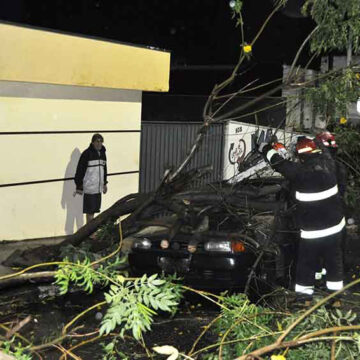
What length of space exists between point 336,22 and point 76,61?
3.76 m

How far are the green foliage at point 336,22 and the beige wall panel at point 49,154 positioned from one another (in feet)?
14.1

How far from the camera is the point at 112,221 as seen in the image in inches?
296

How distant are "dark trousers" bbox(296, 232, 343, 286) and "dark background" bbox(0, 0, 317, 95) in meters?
5.46

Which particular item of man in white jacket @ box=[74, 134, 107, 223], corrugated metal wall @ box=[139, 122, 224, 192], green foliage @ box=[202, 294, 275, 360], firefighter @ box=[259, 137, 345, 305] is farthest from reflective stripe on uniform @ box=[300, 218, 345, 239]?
corrugated metal wall @ box=[139, 122, 224, 192]

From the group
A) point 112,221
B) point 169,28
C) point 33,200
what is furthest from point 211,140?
point 112,221

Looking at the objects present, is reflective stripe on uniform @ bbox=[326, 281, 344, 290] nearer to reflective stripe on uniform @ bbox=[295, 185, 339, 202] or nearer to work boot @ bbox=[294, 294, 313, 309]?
work boot @ bbox=[294, 294, 313, 309]

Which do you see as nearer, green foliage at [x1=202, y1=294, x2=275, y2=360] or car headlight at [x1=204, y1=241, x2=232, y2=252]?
green foliage at [x1=202, y1=294, x2=275, y2=360]

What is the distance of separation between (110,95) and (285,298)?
5.90 metres

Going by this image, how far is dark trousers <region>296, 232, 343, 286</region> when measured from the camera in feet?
20.2

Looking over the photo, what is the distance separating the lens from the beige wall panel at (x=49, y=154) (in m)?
9.12

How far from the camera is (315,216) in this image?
6117 millimetres

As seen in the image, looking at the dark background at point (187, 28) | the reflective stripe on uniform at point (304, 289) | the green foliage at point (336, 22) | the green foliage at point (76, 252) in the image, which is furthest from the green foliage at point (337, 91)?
the dark background at point (187, 28)

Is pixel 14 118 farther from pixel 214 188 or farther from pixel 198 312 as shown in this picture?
pixel 198 312

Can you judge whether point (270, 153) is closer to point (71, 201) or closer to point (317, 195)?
point (317, 195)
